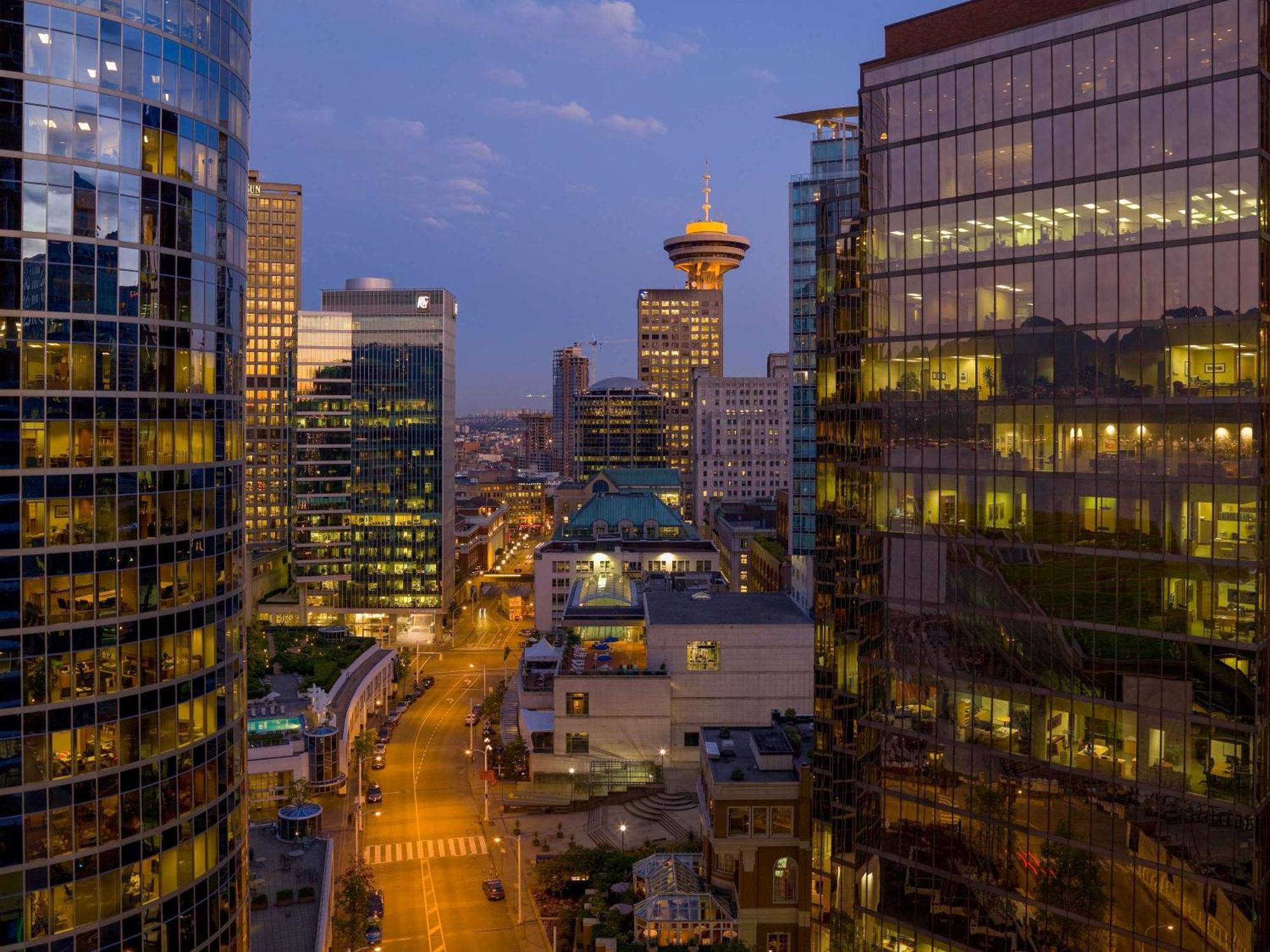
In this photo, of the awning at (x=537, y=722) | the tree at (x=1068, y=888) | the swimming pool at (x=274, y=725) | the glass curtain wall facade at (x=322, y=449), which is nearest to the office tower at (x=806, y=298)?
the awning at (x=537, y=722)

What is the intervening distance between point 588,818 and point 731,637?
78.2 ft

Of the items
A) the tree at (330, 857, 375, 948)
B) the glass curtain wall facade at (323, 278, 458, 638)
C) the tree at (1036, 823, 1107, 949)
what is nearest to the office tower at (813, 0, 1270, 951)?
the tree at (1036, 823, 1107, 949)

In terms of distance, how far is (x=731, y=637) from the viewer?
110375 millimetres

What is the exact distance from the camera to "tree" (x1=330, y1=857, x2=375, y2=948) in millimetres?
73375

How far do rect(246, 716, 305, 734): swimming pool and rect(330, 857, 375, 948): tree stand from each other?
2893 centimetres

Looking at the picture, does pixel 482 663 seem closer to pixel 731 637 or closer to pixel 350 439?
pixel 350 439

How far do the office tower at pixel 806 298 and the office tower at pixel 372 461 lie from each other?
8019cm

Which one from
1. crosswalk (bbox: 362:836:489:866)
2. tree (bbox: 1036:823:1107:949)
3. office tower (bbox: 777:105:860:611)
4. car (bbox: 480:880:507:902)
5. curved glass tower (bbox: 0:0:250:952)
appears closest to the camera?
curved glass tower (bbox: 0:0:250:952)

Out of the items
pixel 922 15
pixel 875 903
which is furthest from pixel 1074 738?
pixel 922 15

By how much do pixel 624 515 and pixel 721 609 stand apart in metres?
75.4

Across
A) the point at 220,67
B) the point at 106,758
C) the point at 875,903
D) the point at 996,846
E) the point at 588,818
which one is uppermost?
the point at 220,67

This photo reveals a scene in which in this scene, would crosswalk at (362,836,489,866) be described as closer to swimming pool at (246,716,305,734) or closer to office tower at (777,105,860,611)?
swimming pool at (246,716,305,734)

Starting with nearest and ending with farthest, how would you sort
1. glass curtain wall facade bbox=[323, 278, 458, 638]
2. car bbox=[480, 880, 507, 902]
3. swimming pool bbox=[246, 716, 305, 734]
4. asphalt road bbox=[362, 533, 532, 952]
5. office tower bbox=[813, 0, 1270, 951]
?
office tower bbox=[813, 0, 1270, 951] < asphalt road bbox=[362, 533, 532, 952] < car bbox=[480, 880, 507, 902] < swimming pool bbox=[246, 716, 305, 734] < glass curtain wall facade bbox=[323, 278, 458, 638]

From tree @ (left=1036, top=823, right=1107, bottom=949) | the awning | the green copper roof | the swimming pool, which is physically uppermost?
the green copper roof
